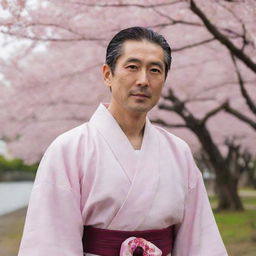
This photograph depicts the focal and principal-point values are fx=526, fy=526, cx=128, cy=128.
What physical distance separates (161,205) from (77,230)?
352 millimetres

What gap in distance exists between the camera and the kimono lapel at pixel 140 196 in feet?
6.77

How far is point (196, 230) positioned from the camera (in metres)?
2.31

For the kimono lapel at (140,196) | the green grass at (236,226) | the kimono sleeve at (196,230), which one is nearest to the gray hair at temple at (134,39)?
the kimono lapel at (140,196)

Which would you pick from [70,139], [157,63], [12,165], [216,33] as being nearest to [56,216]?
[70,139]

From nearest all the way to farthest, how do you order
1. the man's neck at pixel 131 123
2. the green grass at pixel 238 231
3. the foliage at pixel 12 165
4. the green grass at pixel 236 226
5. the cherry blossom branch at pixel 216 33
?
the man's neck at pixel 131 123
the cherry blossom branch at pixel 216 33
the green grass at pixel 238 231
the green grass at pixel 236 226
the foliage at pixel 12 165

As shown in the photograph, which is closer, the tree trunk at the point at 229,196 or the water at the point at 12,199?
the tree trunk at the point at 229,196

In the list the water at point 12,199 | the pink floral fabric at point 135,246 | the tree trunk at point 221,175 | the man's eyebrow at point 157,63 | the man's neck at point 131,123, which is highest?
the water at point 12,199

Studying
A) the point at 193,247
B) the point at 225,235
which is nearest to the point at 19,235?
the point at 225,235

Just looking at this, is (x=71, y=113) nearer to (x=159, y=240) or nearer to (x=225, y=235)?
(x=225, y=235)

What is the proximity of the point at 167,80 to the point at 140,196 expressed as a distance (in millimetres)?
9277

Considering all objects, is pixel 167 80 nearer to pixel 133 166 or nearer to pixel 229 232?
pixel 229 232

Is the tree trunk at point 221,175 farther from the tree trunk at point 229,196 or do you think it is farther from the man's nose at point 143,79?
the man's nose at point 143,79

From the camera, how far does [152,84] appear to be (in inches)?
85.5

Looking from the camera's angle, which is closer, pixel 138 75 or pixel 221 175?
pixel 138 75
